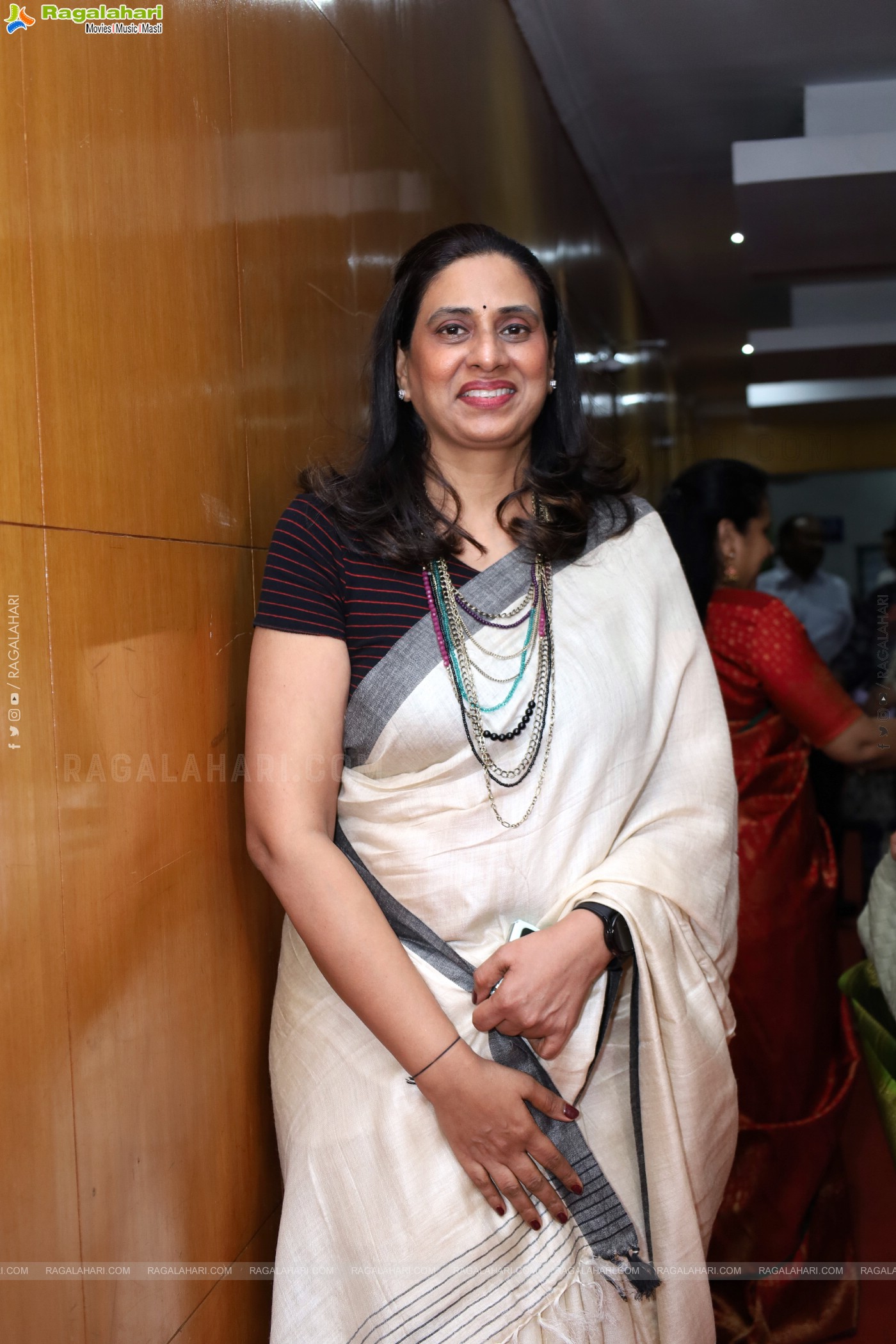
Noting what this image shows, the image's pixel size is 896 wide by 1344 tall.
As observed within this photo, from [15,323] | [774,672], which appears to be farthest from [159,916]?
[774,672]

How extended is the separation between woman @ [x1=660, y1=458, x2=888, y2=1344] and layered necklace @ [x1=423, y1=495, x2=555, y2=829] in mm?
1019

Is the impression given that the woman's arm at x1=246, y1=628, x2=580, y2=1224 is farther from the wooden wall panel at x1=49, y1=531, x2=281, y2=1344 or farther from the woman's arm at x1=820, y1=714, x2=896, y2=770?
the woman's arm at x1=820, y1=714, x2=896, y2=770

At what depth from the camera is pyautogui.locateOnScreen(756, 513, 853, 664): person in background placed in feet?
17.3

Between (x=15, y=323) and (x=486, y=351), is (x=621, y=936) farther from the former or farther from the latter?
(x=15, y=323)

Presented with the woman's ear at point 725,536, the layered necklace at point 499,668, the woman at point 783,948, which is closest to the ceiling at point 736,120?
the woman's ear at point 725,536

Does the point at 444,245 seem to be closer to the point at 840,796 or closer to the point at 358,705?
Result: the point at 358,705

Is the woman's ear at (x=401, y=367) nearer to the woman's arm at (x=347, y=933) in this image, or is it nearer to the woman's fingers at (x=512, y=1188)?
the woman's arm at (x=347, y=933)

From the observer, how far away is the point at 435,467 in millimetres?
1370

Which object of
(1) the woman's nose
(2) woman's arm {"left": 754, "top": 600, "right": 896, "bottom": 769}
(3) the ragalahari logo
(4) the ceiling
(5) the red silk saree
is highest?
(4) the ceiling

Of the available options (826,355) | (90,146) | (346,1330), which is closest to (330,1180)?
(346,1330)

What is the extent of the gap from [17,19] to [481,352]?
1.78 feet

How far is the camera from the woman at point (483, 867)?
→ 3.70 feet

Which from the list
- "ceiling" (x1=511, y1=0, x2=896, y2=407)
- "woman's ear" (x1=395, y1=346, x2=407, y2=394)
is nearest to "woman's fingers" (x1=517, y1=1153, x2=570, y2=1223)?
"woman's ear" (x1=395, y1=346, x2=407, y2=394)

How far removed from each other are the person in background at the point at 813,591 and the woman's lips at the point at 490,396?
13.7 ft
